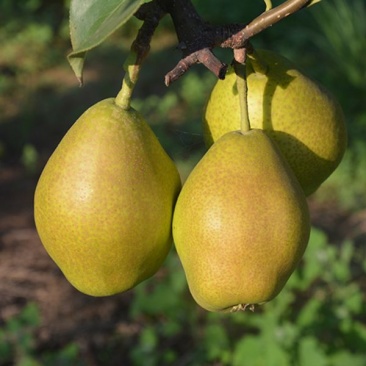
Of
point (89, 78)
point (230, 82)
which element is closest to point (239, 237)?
point (230, 82)

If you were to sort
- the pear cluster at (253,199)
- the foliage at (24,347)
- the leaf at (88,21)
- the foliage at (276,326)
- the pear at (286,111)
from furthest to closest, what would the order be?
the foliage at (24,347), the foliage at (276,326), the pear at (286,111), the pear cluster at (253,199), the leaf at (88,21)

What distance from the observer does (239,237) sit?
0.87 meters

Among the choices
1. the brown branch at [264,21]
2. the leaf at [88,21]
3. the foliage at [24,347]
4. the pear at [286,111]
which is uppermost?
the leaf at [88,21]

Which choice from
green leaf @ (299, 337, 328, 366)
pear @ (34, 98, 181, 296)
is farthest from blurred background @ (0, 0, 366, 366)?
pear @ (34, 98, 181, 296)

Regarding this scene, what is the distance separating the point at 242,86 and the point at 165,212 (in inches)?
7.6

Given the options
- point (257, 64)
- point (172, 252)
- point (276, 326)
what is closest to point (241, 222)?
point (257, 64)

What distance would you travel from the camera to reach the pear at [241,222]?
88 centimetres

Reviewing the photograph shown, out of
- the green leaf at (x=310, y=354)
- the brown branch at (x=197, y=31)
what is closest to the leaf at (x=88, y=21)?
the brown branch at (x=197, y=31)

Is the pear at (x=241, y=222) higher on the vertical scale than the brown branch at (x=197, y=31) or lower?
lower

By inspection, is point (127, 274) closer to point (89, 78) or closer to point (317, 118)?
point (317, 118)

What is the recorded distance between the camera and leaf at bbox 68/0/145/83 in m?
0.78

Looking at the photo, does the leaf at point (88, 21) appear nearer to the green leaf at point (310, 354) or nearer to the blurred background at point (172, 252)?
the blurred background at point (172, 252)

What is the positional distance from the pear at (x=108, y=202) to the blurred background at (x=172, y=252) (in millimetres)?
357

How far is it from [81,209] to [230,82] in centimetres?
31
